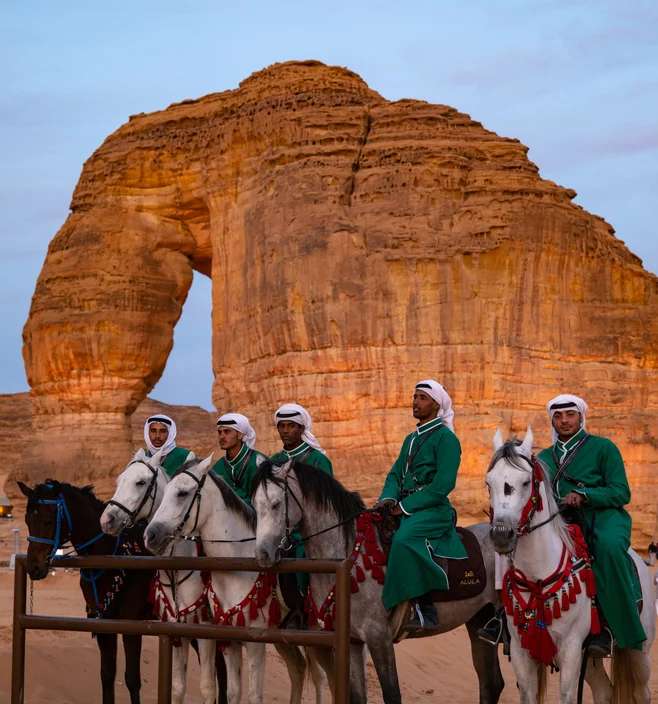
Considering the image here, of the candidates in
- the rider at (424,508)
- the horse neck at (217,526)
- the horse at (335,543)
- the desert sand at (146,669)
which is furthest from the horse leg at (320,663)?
the desert sand at (146,669)

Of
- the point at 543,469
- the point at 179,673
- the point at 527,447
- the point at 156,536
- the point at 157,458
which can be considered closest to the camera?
the point at 527,447

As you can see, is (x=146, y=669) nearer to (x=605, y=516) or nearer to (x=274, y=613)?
(x=274, y=613)

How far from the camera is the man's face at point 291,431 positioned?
29.1 feet

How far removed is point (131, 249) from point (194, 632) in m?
25.3

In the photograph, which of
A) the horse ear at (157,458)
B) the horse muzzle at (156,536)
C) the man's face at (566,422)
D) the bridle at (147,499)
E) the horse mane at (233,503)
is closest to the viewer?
the horse muzzle at (156,536)

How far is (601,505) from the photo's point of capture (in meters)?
7.90

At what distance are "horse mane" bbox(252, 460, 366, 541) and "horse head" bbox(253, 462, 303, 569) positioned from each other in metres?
0.07

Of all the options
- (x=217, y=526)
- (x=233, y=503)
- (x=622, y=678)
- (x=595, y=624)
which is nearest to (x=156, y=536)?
(x=217, y=526)

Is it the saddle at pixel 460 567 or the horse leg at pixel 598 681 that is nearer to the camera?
the horse leg at pixel 598 681

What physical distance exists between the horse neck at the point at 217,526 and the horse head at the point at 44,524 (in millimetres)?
1169

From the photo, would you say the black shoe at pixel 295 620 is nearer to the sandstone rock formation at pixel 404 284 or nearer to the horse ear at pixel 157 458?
the horse ear at pixel 157 458

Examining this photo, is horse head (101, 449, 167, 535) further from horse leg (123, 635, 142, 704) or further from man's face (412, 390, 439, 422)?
man's face (412, 390, 439, 422)

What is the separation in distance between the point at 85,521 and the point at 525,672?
11.2 ft

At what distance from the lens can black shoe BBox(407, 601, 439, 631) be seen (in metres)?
8.05
